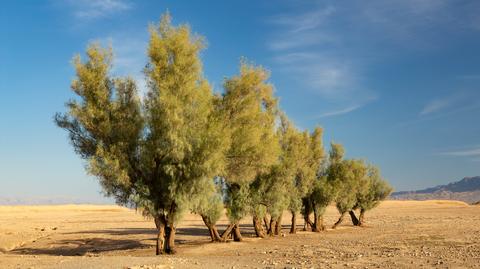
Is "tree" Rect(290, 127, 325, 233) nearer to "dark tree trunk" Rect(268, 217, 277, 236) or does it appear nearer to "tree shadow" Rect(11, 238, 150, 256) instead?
"dark tree trunk" Rect(268, 217, 277, 236)

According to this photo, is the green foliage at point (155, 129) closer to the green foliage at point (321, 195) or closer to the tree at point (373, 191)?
the green foliage at point (321, 195)

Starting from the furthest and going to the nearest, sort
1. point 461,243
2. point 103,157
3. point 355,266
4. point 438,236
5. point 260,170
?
point 438,236
point 260,170
point 461,243
point 103,157
point 355,266

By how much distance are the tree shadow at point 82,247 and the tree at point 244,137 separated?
27.8 feet

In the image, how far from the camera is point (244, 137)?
109 feet

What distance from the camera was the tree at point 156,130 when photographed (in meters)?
27.8

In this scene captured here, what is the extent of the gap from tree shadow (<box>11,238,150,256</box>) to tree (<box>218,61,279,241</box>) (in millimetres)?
8470

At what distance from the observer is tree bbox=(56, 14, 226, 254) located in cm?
2777

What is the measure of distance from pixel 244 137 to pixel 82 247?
17471 mm

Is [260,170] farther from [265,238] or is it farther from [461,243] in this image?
[461,243]

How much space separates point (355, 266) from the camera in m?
22.3

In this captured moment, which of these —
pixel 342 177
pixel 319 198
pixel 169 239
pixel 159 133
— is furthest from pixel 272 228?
pixel 159 133

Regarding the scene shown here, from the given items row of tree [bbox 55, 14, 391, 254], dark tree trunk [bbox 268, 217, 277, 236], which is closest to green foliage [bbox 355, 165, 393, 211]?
dark tree trunk [bbox 268, 217, 277, 236]

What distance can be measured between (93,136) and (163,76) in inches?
214

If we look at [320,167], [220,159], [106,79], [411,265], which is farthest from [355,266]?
[320,167]
